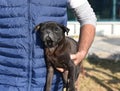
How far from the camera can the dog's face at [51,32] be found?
3.37m

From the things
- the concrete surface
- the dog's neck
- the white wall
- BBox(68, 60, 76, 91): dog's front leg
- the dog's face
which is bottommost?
the concrete surface

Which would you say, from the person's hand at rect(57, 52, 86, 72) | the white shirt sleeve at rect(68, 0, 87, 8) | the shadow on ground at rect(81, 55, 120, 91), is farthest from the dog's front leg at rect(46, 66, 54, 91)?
the shadow on ground at rect(81, 55, 120, 91)

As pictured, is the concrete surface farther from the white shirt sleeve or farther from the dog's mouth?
the dog's mouth

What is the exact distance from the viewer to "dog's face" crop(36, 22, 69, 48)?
3371 millimetres

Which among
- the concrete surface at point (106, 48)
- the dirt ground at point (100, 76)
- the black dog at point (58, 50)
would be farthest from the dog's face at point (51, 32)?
the concrete surface at point (106, 48)

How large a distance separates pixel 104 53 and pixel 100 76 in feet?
9.08

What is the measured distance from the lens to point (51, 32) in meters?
3.42

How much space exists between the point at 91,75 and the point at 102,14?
8.18m

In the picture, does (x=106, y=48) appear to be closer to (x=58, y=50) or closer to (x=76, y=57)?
(x=76, y=57)

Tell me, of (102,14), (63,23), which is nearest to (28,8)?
(63,23)

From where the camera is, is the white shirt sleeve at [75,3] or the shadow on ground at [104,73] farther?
the shadow on ground at [104,73]

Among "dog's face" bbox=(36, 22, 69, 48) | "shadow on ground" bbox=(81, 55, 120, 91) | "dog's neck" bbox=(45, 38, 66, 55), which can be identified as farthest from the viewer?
"shadow on ground" bbox=(81, 55, 120, 91)

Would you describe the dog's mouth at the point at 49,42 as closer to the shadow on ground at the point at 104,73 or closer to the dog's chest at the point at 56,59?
the dog's chest at the point at 56,59

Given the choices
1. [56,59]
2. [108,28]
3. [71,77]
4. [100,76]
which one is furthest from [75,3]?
[108,28]
